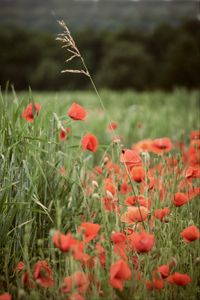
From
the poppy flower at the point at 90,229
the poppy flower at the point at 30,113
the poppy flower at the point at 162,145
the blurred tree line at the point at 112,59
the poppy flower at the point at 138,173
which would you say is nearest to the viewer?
the poppy flower at the point at 90,229

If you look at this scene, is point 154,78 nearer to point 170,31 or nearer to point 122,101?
point 170,31

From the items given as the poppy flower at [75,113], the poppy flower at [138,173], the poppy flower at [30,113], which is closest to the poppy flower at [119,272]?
the poppy flower at [138,173]

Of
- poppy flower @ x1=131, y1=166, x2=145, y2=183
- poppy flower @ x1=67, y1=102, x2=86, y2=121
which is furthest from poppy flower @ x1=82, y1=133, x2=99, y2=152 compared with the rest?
poppy flower @ x1=131, y1=166, x2=145, y2=183

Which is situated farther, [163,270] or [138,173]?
[138,173]

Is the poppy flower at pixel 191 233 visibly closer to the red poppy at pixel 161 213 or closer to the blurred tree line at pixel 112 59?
the red poppy at pixel 161 213

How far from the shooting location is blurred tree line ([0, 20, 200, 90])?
2342 centimetres

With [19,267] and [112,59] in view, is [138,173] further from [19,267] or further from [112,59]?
[112,59]

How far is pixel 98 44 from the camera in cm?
3478

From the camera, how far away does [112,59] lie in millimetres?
30078

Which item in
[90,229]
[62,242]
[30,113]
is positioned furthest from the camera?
[30,113]

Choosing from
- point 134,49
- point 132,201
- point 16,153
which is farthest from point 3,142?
point 134,49

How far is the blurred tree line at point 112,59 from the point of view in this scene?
2342cm

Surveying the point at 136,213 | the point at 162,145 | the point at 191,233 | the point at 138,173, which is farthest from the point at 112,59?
the point at 191,233

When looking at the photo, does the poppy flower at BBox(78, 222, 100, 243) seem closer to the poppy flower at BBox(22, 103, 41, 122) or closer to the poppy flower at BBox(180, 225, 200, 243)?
the poppy flower at BBox(180, 225, 200, 243)
